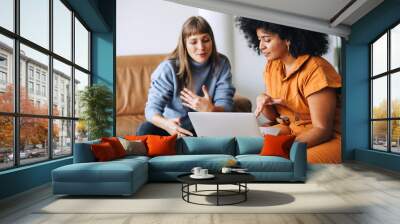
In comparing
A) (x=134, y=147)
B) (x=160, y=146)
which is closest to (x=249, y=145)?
(x=160, y=146)

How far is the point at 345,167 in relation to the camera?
314 inches

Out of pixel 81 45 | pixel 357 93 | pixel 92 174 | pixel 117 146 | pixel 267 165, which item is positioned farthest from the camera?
pixel 357 93

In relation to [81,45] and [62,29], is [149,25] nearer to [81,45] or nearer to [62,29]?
[81,45]

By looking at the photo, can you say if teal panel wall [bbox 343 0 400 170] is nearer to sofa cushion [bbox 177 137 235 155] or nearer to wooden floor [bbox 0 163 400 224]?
wooden floor [bbox 0 163 400 224]

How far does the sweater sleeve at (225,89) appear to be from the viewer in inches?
327

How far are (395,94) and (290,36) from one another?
244 centimetres

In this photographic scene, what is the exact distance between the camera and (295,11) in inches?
314

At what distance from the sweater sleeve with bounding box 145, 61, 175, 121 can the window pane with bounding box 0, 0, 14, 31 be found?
3.61m

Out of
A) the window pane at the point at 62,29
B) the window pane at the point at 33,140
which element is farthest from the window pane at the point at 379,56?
the window pane at the point at 33,140

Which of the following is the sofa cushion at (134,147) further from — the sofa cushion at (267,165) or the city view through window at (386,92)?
the city view through window at (386,92)

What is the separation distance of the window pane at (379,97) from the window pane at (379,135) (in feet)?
0.58

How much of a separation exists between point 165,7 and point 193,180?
5020mm

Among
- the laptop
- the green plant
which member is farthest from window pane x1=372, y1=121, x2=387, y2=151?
the green plant

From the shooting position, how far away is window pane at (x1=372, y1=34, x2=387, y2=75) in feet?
27.4
